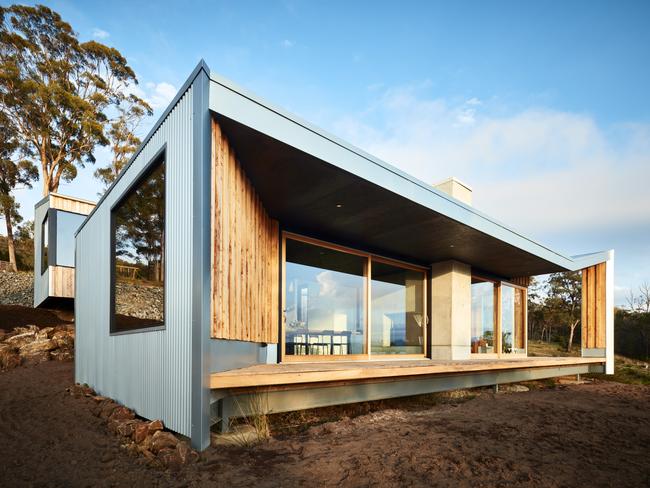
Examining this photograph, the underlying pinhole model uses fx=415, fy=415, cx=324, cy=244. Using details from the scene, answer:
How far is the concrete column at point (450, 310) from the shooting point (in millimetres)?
8859

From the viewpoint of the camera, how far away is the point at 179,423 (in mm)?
3314

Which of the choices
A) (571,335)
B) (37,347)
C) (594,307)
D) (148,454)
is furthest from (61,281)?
(571,335)

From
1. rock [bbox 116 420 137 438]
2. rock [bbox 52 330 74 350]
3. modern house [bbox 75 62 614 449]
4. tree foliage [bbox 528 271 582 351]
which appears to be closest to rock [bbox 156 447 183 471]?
modern house [bbox 75 62 614 449]

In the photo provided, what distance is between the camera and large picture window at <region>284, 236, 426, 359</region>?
666cm

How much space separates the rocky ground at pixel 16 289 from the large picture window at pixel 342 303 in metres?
10.1

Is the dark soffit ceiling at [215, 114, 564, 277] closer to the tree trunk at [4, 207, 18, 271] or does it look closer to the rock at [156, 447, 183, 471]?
the rock at [156, 447, 183, 471]

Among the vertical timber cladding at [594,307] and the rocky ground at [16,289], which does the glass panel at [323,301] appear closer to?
the vertical timber cladding at [594,307]

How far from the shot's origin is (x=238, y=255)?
421 cm

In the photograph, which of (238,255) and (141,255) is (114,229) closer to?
(141,255)

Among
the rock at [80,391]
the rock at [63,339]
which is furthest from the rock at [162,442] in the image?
the rock at [63,339]

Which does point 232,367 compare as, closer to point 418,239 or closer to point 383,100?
point 418,239

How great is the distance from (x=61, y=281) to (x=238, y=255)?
26.6 ft

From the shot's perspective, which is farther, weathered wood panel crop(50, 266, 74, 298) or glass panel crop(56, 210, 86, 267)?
glass panel crop(56, 210, 86, 267)

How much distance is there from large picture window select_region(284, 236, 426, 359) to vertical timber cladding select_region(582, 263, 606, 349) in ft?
17.3
